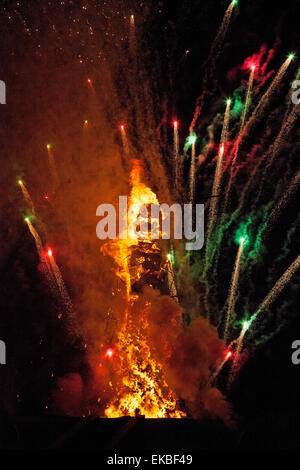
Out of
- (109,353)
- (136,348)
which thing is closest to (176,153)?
(136,348)

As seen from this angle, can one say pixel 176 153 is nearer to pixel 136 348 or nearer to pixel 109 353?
pixel 136 348

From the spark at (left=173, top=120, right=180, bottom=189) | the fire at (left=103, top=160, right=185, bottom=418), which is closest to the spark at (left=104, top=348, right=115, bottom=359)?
the fire at (left=103, top=160, right=185, bottom=418)

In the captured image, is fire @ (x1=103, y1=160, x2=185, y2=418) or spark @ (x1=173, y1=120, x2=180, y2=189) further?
spark @ (x1=173, y1=120, x2=180, y2=189)

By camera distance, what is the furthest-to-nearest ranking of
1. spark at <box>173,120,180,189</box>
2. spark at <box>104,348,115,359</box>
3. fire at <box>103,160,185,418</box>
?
spark at <box>104,348,115,359</box> → spark at <box>173,120,180,189</box> → fire at <box>103,160,185,418</box>

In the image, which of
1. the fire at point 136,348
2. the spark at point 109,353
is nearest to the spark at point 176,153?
the fire at point 136,348

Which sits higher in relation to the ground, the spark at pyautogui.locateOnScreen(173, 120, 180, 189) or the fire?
the spark at pyautogui.locateOnScreen(173, 120, 180, 189)

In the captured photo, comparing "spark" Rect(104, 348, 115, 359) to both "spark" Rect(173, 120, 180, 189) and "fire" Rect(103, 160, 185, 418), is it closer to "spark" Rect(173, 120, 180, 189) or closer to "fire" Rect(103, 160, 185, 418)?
"fire" Rect(103, 160, 185, 418)

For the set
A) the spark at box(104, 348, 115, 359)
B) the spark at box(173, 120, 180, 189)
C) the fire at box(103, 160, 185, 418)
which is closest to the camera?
the fire at box(103, 160, 185, 418)

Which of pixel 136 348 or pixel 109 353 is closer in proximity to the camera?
pixel 136 348

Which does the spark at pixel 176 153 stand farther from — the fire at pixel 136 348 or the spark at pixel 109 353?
the spark at pixel 109 353
